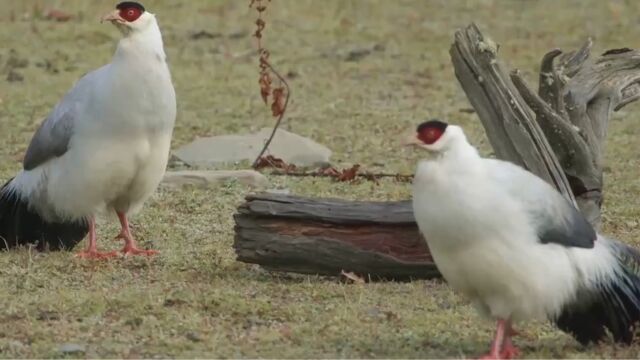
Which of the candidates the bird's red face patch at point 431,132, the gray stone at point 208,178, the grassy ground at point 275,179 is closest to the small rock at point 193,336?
the grassy ground at point 275,179

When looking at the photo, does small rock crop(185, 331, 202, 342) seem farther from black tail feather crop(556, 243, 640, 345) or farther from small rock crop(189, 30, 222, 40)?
small rock crop(189, 30, 222, 40)

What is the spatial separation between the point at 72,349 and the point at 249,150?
499 cm

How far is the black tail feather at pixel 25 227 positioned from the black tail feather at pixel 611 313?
114 inches

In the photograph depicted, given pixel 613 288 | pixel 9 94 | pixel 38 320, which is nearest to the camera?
pixel 613 288

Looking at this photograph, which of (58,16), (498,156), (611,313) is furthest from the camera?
(58,16)

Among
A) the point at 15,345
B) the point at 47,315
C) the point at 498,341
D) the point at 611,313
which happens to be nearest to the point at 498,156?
the point at 611,313

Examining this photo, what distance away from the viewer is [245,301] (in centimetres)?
639

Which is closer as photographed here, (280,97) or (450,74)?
(280,97)

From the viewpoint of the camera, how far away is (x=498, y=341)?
554 centimetres

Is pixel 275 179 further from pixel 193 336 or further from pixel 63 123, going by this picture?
pixel 193 336

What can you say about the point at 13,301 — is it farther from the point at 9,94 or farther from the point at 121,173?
the point at 9,94

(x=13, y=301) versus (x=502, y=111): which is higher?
(x=502, y=111)

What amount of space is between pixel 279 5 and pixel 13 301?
35.2ft

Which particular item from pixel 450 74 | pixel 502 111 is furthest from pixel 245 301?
pixel 450 74
